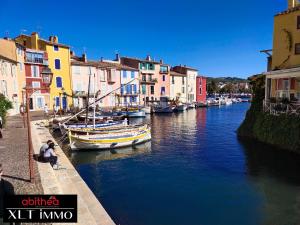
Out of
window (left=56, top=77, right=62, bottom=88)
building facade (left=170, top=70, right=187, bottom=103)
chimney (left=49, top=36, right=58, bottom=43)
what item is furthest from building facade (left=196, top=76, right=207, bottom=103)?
window (left=56, top=77, right=62, bottom=88)

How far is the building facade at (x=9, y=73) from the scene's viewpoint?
3278 centimetres

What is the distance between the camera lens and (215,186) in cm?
1398

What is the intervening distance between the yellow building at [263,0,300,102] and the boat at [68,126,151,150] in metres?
14.6

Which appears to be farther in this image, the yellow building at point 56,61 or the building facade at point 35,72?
the yellow building at point 56,61

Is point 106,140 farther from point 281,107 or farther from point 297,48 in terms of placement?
point 297,48

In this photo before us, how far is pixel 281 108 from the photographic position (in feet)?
72.0

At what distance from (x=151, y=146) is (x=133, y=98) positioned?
39.6 m

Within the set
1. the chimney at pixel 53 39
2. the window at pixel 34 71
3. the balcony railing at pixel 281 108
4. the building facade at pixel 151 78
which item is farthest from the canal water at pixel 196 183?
the building facade at pixel 151 78

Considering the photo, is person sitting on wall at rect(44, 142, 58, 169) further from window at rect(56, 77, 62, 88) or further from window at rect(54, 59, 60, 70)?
window at rect(54, 59, 60, 70)

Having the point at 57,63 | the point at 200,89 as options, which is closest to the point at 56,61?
the point at 57,63

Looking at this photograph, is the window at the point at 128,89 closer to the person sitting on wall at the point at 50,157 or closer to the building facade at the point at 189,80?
the building facade at the point at 189,80

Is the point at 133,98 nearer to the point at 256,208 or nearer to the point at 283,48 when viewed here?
the point at 283,48

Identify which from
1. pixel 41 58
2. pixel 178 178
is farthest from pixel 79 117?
pixel 178 178

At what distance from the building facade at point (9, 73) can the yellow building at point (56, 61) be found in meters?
7.82
